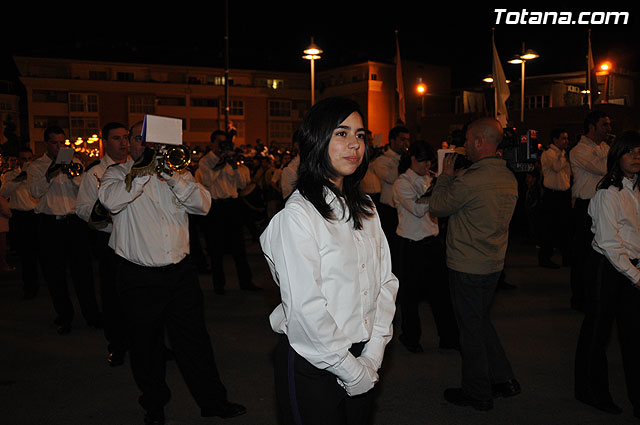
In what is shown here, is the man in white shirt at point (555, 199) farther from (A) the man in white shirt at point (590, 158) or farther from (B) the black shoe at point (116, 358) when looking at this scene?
(B) the black shoe at point (116, 358)

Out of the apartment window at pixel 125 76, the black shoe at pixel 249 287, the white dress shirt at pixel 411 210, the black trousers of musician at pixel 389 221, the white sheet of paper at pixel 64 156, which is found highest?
the apartment window at pixel 125 76

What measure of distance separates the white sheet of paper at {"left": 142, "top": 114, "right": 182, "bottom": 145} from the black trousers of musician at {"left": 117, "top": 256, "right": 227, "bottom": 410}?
0.94 meters

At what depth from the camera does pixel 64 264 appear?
6.75m

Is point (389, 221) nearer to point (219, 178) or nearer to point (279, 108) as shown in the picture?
point (219, 178)

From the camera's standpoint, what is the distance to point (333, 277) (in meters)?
2.22

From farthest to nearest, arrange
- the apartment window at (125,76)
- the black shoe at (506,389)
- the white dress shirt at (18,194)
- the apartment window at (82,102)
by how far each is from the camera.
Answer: the apartment window at (125,76)
the apartment window at (82,102)
the white dress shirt at (18,194)
the black shoe at (506,389)

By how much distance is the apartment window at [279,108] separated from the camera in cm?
5342

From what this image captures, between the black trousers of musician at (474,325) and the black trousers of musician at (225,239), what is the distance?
4.73m

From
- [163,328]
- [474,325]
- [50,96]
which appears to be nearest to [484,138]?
[474,325]

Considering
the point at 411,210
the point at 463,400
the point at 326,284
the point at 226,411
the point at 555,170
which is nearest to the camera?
the point at 326,284

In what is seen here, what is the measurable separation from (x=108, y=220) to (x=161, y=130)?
120cm

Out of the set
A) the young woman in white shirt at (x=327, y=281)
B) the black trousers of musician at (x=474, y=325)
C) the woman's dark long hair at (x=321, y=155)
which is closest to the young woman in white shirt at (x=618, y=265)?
the black trousers of musician at (x=474, y=325)

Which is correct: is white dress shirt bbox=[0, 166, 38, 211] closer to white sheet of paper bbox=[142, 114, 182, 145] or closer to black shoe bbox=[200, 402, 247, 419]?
white sheet of paper bbox=[142, 114, 182, 145]

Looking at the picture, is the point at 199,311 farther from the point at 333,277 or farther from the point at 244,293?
the point at 244,293
